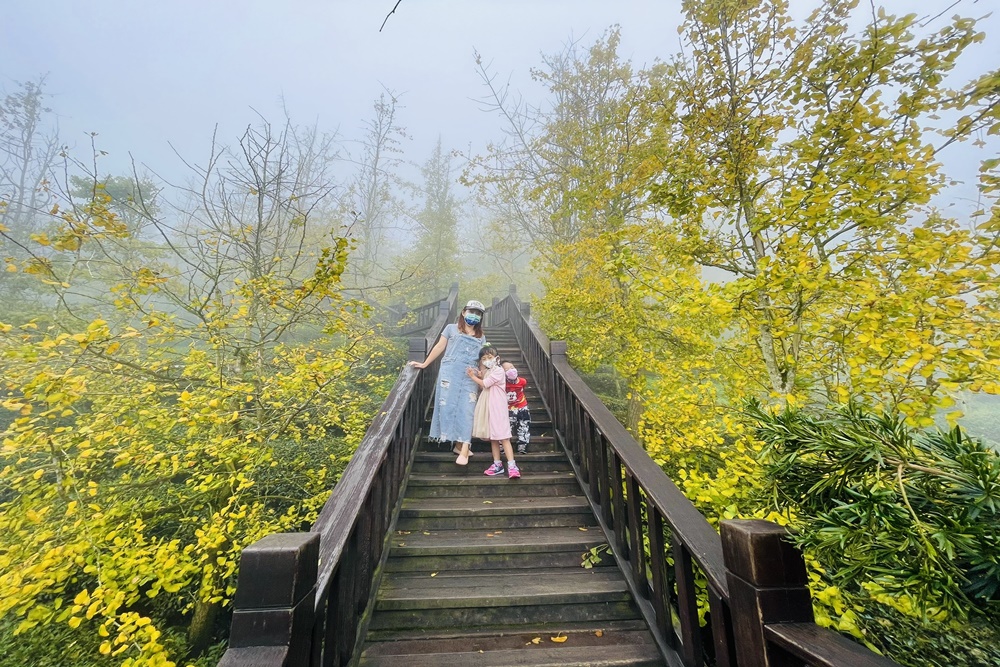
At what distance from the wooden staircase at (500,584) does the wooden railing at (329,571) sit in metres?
0.18

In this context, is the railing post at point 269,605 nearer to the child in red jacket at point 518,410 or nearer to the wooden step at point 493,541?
the wooden step at point 493,541

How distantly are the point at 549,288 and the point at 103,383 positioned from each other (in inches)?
225

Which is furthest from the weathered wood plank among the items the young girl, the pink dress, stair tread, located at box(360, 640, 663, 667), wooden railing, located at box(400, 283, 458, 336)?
wooden railing, located at box(400, 283, 458, 336)

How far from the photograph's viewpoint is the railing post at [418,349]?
416 centimetres

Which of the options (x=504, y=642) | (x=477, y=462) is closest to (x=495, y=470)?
(x=477, y=462)

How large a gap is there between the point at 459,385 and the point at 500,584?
1.87 metres

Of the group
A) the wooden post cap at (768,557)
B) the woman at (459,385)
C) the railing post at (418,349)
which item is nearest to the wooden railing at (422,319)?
the railing post at (418,349)

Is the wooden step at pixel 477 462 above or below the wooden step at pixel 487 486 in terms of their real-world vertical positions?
above

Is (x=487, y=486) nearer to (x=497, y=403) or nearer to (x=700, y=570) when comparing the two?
(x=497, y=403)

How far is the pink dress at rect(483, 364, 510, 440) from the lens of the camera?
3574mm

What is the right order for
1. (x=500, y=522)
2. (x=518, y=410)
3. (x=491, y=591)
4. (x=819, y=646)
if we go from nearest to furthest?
(x=819, y=646) → (x=491, y=591) → (x=500, y=522) → (x=518, y=410)

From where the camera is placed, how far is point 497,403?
368 cm

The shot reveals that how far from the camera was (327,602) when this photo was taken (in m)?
1.65

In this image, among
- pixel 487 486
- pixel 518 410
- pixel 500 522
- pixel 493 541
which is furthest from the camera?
pixel 518 410
